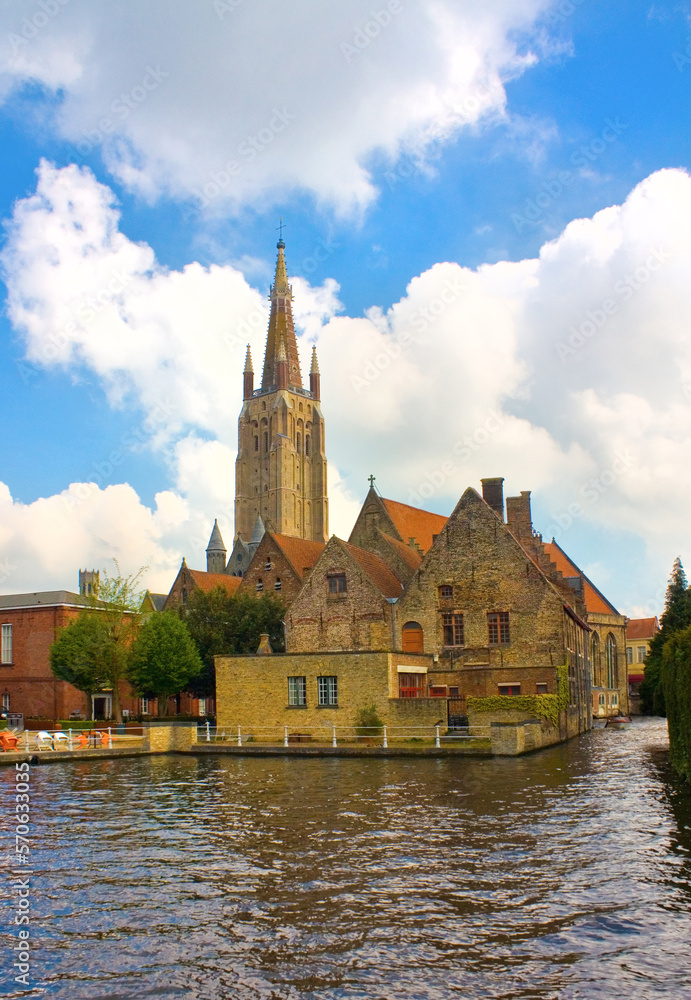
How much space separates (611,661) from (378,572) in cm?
3019

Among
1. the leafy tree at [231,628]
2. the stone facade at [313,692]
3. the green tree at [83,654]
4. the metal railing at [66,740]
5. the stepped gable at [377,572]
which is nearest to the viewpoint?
the metal railing at [66,740]

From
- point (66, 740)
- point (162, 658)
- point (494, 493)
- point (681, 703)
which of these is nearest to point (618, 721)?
point (494, 493)

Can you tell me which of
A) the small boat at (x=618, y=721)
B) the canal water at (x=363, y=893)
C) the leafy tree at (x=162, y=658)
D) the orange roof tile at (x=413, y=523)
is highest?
the orange roof tile at (x=413, y=523)

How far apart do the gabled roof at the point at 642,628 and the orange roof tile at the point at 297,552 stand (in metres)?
51.8

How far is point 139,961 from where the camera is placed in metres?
9.40

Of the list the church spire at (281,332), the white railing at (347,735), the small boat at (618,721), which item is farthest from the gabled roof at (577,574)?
the church spire at (281,332)

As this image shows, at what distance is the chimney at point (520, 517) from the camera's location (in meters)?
44.6

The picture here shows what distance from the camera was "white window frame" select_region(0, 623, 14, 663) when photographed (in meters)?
51.6

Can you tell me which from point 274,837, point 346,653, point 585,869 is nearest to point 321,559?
point 346,653

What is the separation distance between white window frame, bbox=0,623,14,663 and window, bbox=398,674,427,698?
26.2 meters

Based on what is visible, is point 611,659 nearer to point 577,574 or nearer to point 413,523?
point 577,574

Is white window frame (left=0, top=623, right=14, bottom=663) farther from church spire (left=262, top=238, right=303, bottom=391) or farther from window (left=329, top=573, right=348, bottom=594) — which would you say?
church spire (left=262, top=238, right=303, bottom=391)

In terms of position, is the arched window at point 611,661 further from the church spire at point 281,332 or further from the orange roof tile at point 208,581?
the church spire at point 281,332

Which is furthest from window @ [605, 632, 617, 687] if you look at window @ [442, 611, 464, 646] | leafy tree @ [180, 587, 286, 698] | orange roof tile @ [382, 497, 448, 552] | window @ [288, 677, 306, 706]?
window @ [288, 677, 306, 706]
